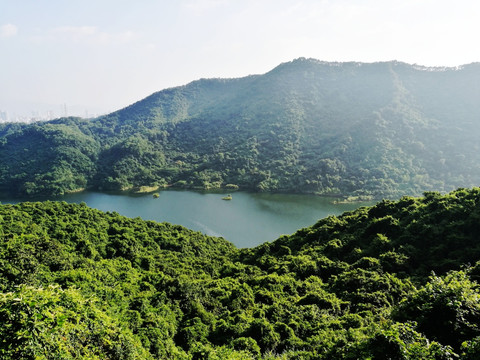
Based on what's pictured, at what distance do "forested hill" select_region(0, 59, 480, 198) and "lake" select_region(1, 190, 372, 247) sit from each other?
6.54 m

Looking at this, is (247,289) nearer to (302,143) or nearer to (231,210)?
(231,210)

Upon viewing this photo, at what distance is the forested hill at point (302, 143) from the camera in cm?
6225

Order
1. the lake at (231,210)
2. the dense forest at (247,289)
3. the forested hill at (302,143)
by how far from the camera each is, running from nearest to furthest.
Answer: the dense forest at (247,289)
the lake at (231,210)
the forested hill at (302,143)

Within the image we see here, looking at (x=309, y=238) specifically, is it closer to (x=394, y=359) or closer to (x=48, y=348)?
(x=394, y=359)

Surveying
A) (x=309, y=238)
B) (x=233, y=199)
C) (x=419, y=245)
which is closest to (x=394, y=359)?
(x=419, y=245)

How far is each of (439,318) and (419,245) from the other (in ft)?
41.4

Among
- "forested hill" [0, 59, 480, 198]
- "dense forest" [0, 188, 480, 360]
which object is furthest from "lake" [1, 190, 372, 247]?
"dense forest" [0, 188, 480, 360]

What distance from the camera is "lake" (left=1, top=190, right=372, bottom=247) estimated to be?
38281 mm

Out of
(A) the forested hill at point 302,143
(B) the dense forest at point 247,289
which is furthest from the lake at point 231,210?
(B) the dense forest at point 247,289

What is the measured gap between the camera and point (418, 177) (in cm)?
6050

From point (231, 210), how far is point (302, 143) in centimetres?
3923

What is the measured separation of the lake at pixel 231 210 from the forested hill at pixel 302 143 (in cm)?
654

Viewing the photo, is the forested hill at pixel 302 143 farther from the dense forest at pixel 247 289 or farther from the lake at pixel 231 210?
the dense forest at pixel 247 289

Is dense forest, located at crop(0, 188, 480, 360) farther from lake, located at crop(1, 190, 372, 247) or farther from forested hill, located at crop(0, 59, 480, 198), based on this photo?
forested hill, located at crop(0, 59, 480, 198)
